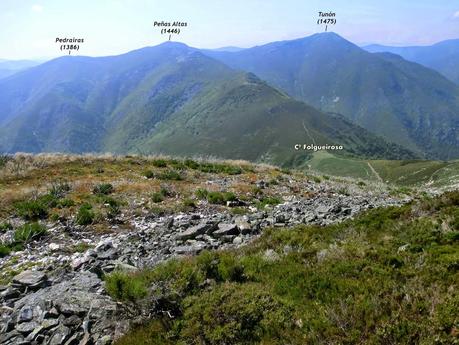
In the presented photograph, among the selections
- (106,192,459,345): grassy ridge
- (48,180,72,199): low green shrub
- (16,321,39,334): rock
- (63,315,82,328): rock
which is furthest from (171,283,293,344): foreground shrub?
(48,180,72,199): low green shrub

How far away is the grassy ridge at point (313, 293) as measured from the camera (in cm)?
676

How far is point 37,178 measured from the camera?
27156 mm

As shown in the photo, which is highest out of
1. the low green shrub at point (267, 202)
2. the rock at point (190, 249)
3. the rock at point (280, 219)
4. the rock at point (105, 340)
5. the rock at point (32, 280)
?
the rock at point (105, 340)

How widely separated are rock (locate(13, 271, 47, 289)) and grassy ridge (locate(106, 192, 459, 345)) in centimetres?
349

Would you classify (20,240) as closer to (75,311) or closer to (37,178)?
(75,311)

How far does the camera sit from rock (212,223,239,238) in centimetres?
1432

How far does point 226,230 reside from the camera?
14.5 meters

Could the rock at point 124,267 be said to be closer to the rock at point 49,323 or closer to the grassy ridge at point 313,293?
the grassy ridge at point 313,293

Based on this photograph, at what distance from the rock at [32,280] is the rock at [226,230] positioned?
220 inches

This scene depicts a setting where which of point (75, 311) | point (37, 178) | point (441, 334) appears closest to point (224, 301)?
point (75, 311)

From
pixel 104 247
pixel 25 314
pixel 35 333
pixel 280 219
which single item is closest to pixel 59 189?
pixel 104 247

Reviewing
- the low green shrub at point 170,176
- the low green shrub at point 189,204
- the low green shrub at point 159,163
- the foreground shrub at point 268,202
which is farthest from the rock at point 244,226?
the low green shrub at point 159,163

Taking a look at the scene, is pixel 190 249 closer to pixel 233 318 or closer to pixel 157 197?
pixel 233 318

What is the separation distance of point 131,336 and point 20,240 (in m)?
10.7
